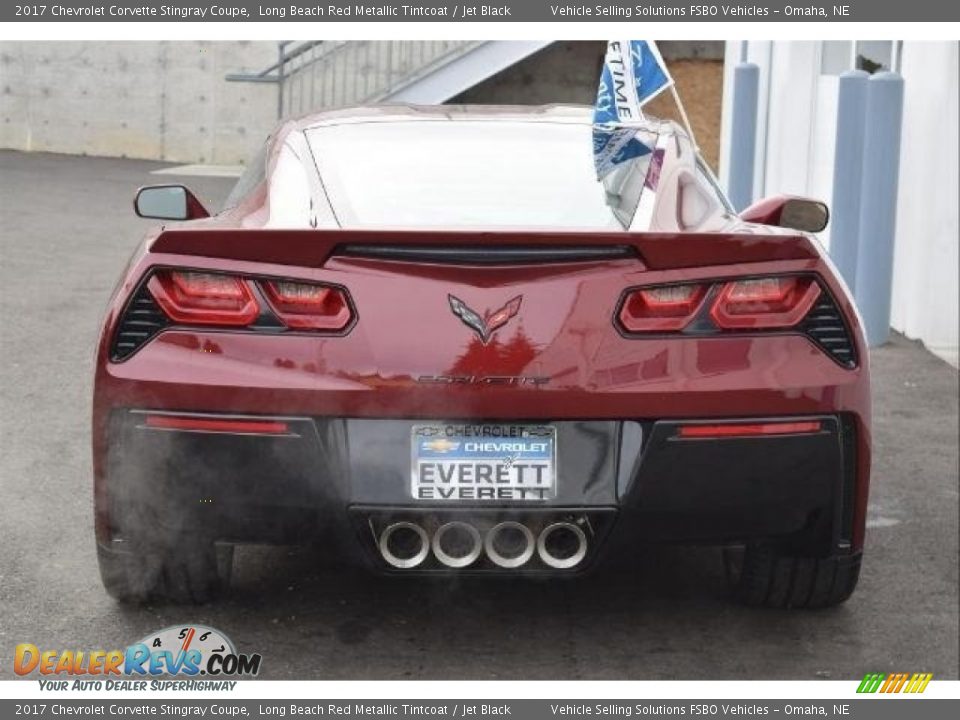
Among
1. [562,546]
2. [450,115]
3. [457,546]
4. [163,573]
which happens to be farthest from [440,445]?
[450,115]

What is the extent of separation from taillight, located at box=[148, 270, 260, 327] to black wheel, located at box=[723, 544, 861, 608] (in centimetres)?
152

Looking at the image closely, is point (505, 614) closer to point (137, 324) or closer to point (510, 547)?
point (510, 547)

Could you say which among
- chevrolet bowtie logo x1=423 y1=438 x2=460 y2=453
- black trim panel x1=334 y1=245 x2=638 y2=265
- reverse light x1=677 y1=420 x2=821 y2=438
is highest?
black trim panel x1=334 y1=245 x2=638 y2=265

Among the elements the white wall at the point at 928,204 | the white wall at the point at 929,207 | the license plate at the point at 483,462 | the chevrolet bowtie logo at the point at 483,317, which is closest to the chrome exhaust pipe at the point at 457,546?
the license plate at the point at 483,462

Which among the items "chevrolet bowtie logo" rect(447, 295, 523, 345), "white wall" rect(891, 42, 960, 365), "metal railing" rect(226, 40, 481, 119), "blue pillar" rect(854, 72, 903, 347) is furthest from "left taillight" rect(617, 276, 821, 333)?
"metal railing" rect(226, 40, 481, 119)

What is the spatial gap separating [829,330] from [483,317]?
0.91m

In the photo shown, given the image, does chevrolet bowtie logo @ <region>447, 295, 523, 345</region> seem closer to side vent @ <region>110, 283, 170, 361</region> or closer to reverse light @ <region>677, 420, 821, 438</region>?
reverse light @ <region>677, 420, 821, 438</region>

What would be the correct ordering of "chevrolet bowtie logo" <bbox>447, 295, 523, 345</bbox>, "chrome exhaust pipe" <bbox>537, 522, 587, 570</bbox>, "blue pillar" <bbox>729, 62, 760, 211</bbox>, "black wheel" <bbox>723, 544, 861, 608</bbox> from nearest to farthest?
"chevrolet bowtie logo" <bbox>447, 295, 523, 345</bbox>, "chrome exhaust pipe" <bbox>537, 522, 587, 570</bbox>, "black wheel" <bbox>723, 544, 861, 608</bbox>, "blue pillar" <bbox>729, 62, 760, 211</bbox>

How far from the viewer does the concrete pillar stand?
10930mm

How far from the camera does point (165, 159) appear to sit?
2661 cm

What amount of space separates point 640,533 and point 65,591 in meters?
1.77

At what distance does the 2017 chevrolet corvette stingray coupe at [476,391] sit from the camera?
13.9 ft

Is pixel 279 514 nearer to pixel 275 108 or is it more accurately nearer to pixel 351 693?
pixel 351 693
